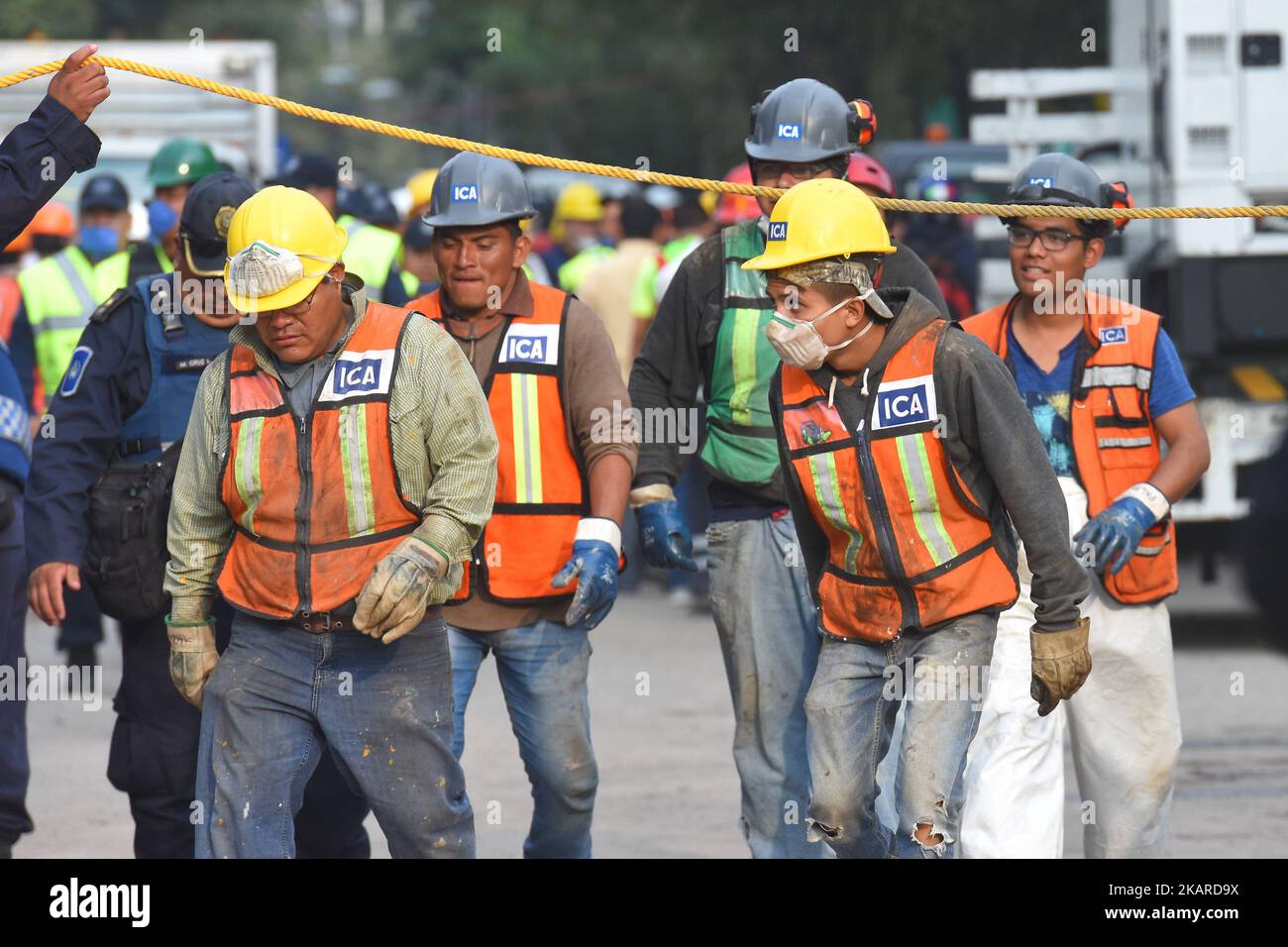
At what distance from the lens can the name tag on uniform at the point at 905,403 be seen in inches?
205

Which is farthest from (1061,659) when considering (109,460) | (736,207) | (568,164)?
(736,207)

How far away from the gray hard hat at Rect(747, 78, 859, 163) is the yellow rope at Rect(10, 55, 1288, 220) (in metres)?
0.17

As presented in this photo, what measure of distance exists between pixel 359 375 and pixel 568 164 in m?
1.09

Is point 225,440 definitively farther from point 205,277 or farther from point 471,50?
point 471,50

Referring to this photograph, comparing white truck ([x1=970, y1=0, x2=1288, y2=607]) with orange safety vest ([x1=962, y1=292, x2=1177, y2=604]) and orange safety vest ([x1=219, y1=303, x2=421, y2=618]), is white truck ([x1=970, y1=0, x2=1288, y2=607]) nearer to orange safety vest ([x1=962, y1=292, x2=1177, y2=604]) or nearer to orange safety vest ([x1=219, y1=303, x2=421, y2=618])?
orange safety vest ([x1=962, y1=292, x2=1177, y2=604])

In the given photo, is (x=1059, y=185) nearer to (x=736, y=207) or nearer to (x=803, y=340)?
(x=803, y=340)

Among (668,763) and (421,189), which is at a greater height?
(421,189)

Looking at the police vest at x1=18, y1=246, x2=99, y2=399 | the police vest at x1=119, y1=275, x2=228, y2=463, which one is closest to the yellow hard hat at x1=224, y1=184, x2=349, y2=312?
the police vest at x1=119, y1=275, x2=228, y2=463

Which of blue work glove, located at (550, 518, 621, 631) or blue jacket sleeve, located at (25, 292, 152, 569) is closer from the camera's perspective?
blue work glove, located at (550, 518, 621, 631)

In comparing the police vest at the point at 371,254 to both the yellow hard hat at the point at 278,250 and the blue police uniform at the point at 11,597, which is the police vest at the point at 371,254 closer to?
the blue police uniform at the point at 11,597

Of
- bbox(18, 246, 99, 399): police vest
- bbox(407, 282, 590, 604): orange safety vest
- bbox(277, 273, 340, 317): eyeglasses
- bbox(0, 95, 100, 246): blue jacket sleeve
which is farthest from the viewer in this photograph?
bbox(18, 246, 99, 399): police vest

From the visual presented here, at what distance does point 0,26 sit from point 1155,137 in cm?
2443

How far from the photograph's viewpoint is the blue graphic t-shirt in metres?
5.98

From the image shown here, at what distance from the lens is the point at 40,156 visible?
5.52 m
